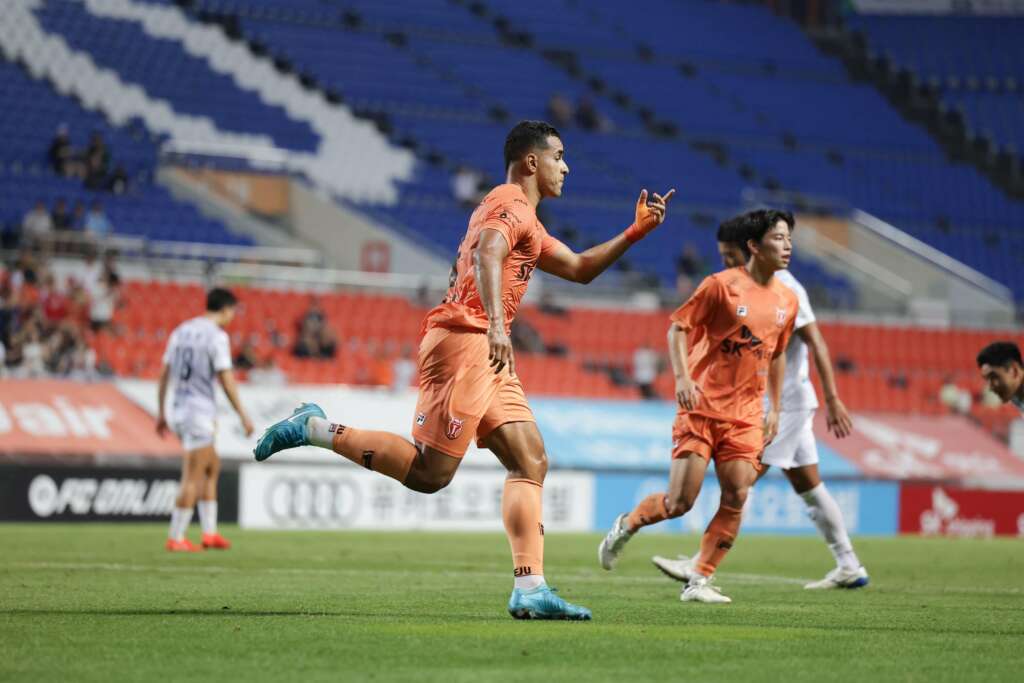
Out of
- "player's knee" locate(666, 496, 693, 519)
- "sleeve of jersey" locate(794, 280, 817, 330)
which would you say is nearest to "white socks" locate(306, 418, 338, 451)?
"player's knee" locate(666, 496, 693, 519)

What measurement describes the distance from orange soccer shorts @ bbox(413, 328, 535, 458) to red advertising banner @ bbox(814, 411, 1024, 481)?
18443 millimetres

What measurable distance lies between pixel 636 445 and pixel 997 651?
57.3 feet

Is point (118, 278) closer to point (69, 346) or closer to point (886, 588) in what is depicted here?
point (69, 346)

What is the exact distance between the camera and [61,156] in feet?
97.9

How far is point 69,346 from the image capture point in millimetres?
23391

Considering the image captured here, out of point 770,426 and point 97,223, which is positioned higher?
point 97,223

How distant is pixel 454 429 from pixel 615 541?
10.2 ft

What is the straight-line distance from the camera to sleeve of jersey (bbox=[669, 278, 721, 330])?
1004 centimetres

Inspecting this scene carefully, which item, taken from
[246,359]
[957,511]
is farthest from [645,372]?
[246,359]

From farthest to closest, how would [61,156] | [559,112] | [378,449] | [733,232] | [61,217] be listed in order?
[559,112] → [61,156] → [61,217] → [733,232] → [378,449]

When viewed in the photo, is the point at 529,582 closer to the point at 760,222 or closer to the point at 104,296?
the point at 760,222

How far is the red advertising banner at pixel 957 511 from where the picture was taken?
24625 millimetres

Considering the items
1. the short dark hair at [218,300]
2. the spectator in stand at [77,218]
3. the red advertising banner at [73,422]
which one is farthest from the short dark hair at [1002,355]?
the spectator in stand at [77,218]

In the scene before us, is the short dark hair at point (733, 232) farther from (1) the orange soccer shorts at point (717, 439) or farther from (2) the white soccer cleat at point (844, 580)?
(2) the white soccer cleat at point (844, 580)
